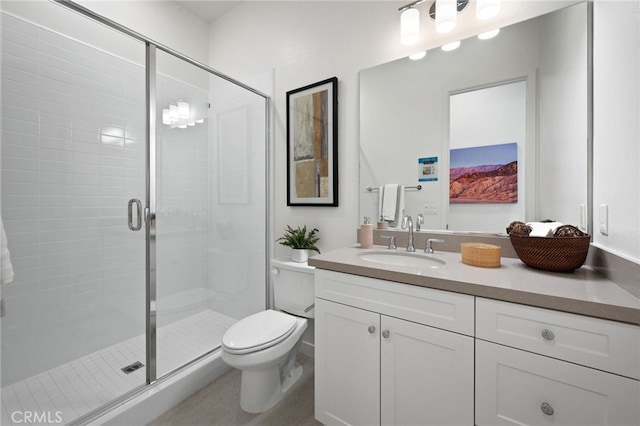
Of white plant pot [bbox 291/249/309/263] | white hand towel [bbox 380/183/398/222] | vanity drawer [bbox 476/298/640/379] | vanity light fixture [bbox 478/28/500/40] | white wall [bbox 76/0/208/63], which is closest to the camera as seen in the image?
vanity drawer [bbox 476/298/640/379]

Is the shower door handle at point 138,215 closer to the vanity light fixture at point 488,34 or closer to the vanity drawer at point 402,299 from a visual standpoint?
the vanity drawer at point 402,299

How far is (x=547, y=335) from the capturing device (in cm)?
82

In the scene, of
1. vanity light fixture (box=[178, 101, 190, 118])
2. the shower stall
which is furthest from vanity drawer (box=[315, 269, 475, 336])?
vanity light fixture (box=[178, 101, 190, 118])

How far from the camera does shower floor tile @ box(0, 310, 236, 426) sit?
Result: 1.39 meters

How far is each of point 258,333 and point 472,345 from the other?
3.36 ft

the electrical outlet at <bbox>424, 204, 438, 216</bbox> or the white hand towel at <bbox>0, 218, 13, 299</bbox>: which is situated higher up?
the electrical outlet at <bbox>424, 204, 438, 216</bbox>

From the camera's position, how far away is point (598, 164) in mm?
1070

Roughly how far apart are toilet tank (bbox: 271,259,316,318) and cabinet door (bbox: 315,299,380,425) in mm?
449

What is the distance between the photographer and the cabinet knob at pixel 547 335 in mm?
809

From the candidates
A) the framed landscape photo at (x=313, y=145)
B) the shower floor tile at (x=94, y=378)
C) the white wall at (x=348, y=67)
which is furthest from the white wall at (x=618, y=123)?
the shower floor tile at (x=94, y=378)

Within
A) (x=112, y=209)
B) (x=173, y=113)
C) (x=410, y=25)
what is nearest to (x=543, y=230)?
(x=410, y=25)

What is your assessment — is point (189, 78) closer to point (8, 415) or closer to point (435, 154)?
point (435, 154)

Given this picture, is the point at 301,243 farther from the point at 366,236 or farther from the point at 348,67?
the point at 348,67

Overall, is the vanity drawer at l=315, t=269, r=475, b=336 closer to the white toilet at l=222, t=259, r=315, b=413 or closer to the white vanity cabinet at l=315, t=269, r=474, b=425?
the white vanity cabinet at l=315, t=269, r=474, b=425
